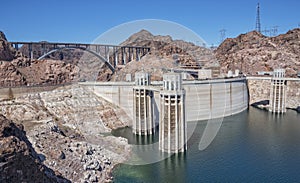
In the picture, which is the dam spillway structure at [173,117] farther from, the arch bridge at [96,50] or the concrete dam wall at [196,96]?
the arch bridge at [96,50]

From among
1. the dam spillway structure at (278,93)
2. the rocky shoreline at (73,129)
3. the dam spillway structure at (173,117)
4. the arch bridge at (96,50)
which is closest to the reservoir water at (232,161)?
the dam spillway structure at (173,117)

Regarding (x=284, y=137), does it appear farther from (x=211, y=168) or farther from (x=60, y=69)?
(x=60, y=69)

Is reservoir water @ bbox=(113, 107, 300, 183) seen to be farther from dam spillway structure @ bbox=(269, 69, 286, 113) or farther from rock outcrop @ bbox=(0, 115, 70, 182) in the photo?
dam spillway structure @ bbox=(269, 69, 286, 113)

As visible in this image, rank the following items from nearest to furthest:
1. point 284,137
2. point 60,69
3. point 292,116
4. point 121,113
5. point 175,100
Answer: point 175,100, point 284,137, point 121,113, point 292,116, point 60,69

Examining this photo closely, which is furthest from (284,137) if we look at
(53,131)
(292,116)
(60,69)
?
(60,69)

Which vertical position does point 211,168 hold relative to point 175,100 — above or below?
below

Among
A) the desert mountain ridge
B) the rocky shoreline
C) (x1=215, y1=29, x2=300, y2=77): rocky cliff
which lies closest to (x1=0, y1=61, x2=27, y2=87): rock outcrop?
the desert mountain ridge
